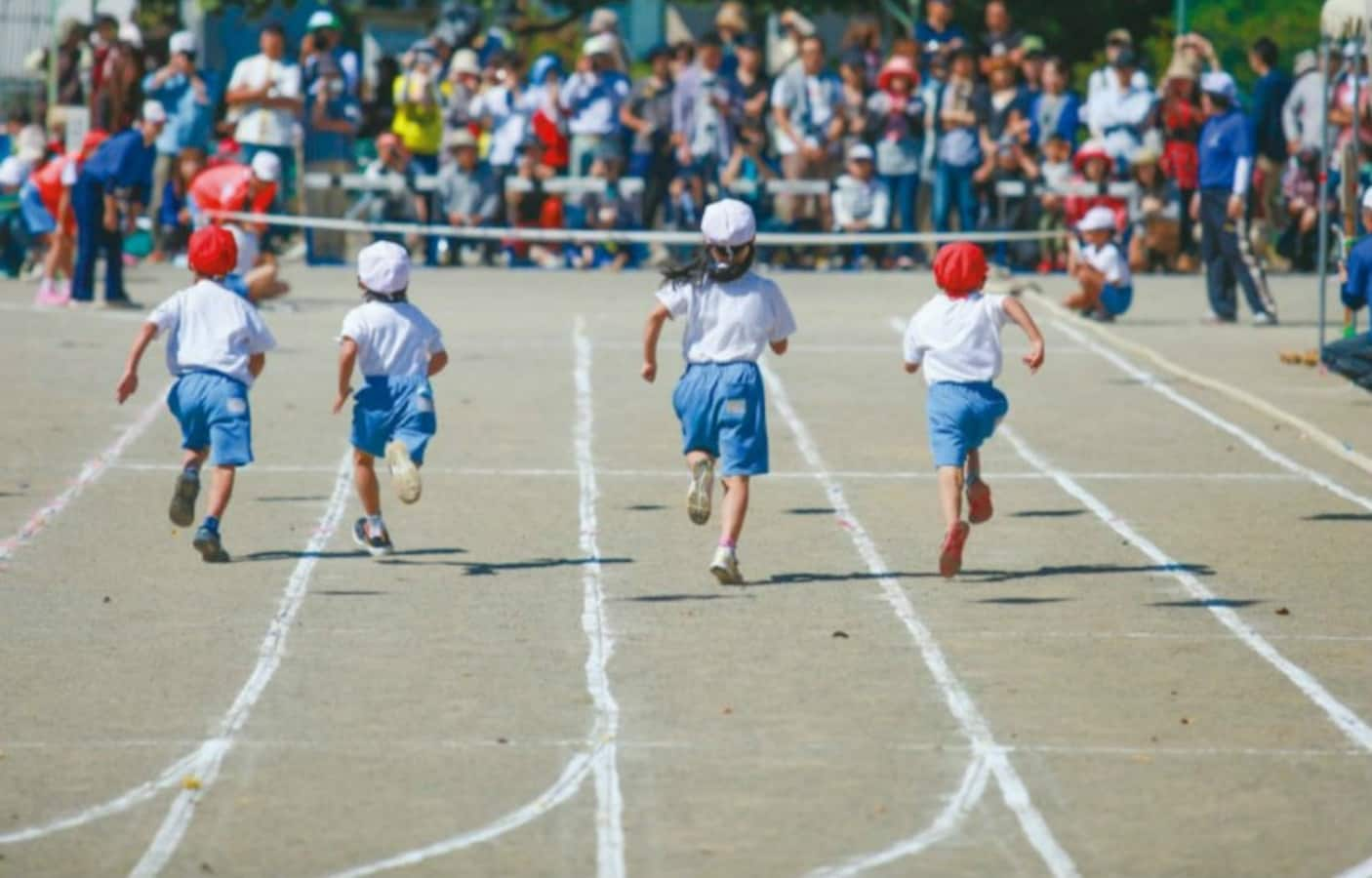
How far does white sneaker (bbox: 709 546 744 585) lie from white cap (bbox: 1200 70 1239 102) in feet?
47.6

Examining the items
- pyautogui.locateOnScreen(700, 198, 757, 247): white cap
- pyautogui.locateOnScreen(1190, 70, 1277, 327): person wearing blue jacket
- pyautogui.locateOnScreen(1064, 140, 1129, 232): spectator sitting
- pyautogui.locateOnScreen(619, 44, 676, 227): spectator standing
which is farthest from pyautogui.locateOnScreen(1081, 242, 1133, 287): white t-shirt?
pyautogui.locateOnScreen(700, 198, 757, 247): white cap

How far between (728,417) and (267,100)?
64.8 ft

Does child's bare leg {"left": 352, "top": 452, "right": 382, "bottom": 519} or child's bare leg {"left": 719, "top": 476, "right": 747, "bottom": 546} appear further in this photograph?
child's bare leg {"left": 352, "top": 452, "right": 382, "bottom": 519}

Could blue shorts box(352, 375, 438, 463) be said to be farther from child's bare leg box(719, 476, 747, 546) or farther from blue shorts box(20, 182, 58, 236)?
blue shorts box(20, 182, 58, 236)

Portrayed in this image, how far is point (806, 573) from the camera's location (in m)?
13.4

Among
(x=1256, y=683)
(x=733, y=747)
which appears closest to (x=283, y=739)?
(x=733, y=747)

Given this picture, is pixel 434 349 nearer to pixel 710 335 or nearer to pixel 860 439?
pixel 710 335

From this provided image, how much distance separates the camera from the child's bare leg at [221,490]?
1356cm

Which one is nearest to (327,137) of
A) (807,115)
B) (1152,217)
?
(807,115)

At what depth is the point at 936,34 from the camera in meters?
33.4

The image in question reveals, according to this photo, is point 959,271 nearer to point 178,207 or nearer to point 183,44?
point 178,207

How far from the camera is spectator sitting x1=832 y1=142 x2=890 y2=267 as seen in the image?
32188mm

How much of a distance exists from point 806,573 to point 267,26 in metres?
21.5

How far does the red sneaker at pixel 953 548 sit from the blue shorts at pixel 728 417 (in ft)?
2.85
